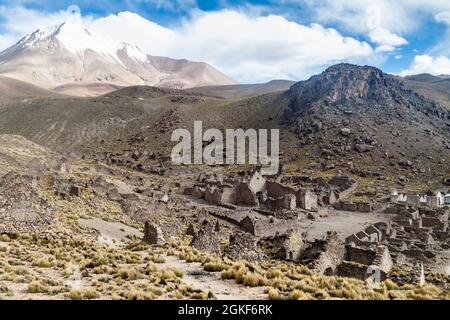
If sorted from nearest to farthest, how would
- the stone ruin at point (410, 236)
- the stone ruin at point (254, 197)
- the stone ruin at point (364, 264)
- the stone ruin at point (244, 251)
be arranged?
the stone ruin at point (364, 264), the stone ruin at point (244, 251), the stone ruin at point (410, 236), the stone ruin at point (254, 197)

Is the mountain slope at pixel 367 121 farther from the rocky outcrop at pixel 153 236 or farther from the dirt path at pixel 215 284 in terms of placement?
the dirt path at pixel 215 284

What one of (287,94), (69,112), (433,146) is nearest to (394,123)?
(433,146)

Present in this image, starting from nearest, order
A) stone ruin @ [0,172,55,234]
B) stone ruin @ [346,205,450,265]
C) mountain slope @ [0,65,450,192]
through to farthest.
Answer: stone ruin @ [0,172,55,234] < stone ruin @ [346,205,450,265] < mountain slope @ [0,65,450,192]

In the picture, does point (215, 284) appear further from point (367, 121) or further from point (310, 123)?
point (367, 121)

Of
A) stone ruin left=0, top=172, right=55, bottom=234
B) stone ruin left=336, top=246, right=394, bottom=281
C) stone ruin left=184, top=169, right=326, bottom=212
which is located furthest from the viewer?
stone ruin left=184, top=169, right=326, bottom=212

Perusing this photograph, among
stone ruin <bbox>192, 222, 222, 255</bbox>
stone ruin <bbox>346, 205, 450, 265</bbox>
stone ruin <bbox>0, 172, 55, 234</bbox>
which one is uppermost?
stone ruin <bbox>0, 172, 55, 234</bbox>

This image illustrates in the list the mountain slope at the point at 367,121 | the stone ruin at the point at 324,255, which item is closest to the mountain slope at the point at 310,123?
the mountain slope at the point at 367,121

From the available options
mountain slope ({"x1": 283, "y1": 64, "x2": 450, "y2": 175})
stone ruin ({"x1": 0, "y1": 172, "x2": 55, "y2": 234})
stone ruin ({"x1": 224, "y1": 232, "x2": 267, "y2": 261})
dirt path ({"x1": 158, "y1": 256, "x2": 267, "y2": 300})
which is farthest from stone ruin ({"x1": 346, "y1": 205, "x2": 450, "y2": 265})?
mountain slope ({"x1": 283, "y1": 64, "x2": 450, "y2": 175})

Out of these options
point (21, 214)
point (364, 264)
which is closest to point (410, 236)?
point (364, 264)

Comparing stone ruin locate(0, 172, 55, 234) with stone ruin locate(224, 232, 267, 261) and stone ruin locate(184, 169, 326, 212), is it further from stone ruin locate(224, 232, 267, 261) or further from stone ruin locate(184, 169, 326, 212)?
stone ruin locate(184, 169, 326, 212)
